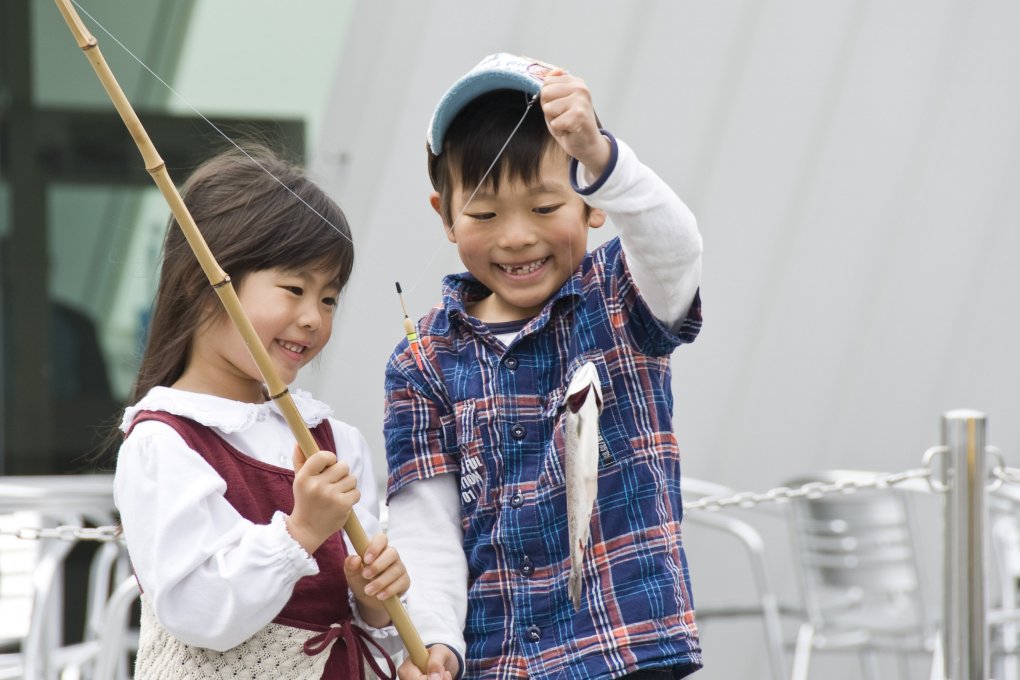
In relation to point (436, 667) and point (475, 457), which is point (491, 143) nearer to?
point (475, 457)

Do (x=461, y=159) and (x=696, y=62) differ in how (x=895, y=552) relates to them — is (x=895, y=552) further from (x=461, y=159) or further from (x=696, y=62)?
(x=461, y=159)

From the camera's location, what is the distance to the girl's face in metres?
1.34

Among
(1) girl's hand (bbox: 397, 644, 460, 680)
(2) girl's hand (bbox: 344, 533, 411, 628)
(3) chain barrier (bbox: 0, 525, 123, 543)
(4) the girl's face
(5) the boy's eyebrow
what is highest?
(5) the boy's eyebrow

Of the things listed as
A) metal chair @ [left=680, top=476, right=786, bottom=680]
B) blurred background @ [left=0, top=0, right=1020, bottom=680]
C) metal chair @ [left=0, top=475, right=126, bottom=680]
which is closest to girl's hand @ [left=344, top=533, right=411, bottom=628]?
metal chair @ [left=0, top=475, right=126, bottom=680]

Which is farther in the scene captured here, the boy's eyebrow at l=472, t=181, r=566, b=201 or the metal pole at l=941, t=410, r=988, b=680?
the metal pole at l=941, t=410, r=988, b=680

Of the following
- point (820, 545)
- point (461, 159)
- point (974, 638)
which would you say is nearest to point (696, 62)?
point (820, 545)

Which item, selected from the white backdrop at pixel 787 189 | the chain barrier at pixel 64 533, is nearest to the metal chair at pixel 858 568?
the white backdrop at pixel 787 189

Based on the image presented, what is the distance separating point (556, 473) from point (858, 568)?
222 cm

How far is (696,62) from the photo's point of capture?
12.4 feet

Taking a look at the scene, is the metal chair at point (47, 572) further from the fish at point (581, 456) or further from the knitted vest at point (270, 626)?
the fish at point (581, 456)

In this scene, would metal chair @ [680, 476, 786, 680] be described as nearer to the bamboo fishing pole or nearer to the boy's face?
the boy's face

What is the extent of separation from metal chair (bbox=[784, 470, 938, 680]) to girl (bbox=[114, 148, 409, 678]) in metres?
2.12

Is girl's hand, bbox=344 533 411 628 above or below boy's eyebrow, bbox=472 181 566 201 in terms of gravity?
below

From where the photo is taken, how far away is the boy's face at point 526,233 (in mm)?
1340
